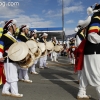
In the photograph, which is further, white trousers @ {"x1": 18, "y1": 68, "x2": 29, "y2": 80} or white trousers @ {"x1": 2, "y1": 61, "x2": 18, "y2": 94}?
white trousers @ {"x1": 18, "y1": 68, "x2": 29, "y2": 80}

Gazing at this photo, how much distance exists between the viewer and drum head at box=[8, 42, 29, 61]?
4625mm

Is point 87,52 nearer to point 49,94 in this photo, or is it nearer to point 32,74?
point 49,94

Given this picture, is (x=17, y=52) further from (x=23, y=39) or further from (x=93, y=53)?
(x=23, y=39)

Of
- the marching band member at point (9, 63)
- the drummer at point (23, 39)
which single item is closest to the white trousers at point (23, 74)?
the drummer at point (23, 39)


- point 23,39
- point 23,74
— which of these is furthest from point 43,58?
point 23,39

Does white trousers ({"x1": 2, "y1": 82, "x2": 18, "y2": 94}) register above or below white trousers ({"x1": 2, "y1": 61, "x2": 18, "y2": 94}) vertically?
below

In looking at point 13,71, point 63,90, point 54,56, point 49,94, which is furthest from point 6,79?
point 54,56

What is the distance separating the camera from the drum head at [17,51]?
4625 millimetres

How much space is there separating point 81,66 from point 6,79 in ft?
5.78

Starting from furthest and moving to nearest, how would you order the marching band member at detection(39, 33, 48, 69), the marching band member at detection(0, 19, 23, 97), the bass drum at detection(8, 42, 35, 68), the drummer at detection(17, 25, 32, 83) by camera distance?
the marching band member at detection(39, 33, 48, 69) < the drummer at detection(17, 25, 32, 83) < the marching band member at detection(0, 19, 23, 97) < the bass drum at detection(8, 42, 35, 68)

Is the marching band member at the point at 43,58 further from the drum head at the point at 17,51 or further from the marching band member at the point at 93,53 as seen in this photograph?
the marching band member at the point at 93,53

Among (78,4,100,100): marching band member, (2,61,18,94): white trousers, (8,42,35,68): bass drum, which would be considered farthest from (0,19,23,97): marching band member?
(78,4,100,100): marching band member

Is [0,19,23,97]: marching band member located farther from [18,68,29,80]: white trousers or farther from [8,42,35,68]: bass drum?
[18,68,29,80]: white trousers

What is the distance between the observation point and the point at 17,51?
4.65 meters
